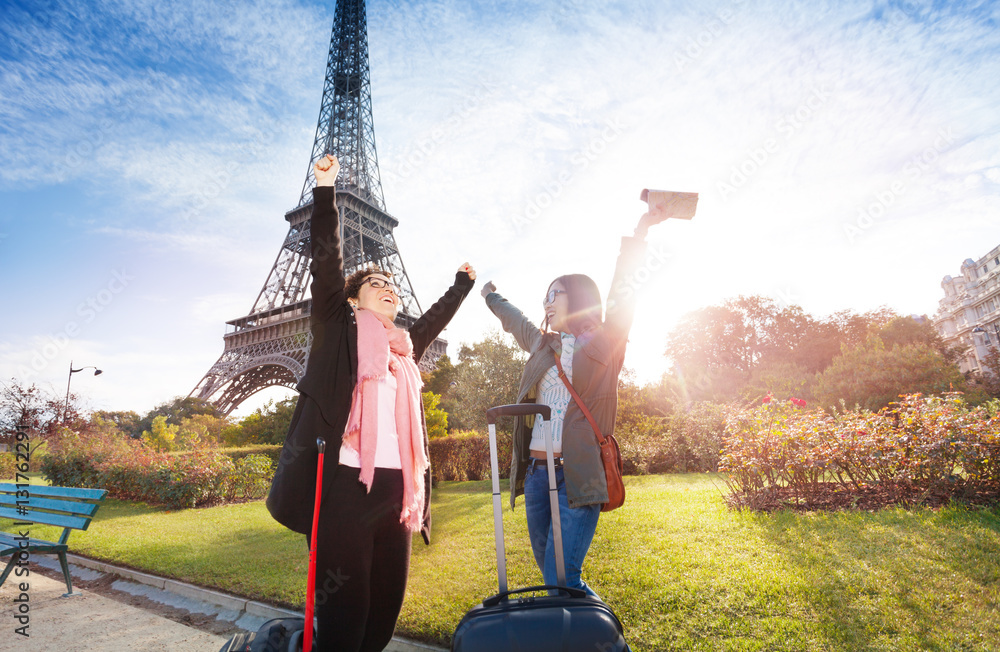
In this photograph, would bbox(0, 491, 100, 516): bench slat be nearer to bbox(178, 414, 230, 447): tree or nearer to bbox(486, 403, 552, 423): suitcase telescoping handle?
bbox(486, 403, 552, 423): suitcase telescoping handle

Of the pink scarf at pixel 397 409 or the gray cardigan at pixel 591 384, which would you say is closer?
the pink scarf at pixel 397 409

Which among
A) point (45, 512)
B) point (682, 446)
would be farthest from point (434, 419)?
point (45, 512)

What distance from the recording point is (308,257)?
2842 cm

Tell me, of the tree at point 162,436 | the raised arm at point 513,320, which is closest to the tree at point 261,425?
the tree at point 162,436

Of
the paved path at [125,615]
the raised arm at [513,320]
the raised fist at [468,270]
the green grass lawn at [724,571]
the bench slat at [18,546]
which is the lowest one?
the paved path at [125,615]

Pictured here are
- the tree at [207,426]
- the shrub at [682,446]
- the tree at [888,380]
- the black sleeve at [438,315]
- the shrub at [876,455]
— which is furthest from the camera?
the tree at [207,426]

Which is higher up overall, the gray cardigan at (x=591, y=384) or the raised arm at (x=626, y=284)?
the raised arm at (x=626, y=284)

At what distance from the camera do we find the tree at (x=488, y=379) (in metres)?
14.8

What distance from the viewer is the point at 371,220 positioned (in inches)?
1145

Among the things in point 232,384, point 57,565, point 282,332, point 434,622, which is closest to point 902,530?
point 434,622

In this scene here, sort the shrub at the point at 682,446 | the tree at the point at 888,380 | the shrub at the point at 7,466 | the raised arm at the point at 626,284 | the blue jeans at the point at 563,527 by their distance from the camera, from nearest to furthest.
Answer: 1. the blue jeans at the point at 563,527
2. the raised arm at the point at 626,284
3. the shrub at the point at 682,446
4. the tree at the point at 888,380
5. the shrub at the point at 7,466

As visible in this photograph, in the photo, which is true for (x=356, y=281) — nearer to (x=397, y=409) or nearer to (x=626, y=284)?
(x=397, y=409)

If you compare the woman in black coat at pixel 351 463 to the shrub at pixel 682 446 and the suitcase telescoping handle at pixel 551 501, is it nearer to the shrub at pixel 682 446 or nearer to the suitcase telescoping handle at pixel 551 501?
the suitcase telescoping handle at pixel 551 501

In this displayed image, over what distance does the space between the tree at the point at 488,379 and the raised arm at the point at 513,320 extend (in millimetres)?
11328
